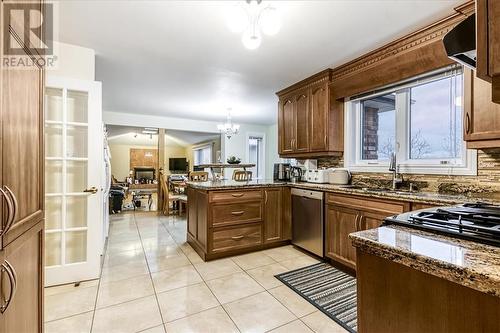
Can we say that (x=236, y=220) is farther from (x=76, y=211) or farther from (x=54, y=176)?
(x=54, y=176)

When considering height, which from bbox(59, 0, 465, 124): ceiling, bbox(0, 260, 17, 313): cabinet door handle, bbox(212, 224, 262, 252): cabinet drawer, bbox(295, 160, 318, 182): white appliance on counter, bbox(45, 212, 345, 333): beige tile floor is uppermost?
bbox(59, 0, 465, 124): ceiling

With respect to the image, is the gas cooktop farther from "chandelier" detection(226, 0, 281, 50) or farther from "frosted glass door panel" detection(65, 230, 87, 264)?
"frosted glass door panel" detection(65, 230, 87, 264)

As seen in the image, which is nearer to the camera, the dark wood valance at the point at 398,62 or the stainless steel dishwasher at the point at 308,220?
the dark wood valance at the point at 398,62

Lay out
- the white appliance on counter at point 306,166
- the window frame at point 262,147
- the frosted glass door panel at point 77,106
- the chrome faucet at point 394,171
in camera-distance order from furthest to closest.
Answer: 1. the window frame at point 262,147
2. the white appliance on counter at point 306,166
3. the chrome faucet at point 394,171
4. the frosted glass door panel at point 77,106

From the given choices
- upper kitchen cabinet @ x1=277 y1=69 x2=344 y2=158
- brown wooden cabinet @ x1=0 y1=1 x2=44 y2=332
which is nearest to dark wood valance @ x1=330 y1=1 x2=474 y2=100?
upper kitchen cabinet @ x1=277 y1=69 x2=344 y2=158

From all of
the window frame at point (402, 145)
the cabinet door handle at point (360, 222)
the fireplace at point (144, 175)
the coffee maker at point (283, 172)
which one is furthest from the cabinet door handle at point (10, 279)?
the fireplace at point (144, 175)

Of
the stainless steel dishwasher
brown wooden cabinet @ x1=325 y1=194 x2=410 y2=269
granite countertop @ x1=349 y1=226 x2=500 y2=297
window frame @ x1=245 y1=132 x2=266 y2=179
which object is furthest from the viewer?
window frame @ x1=245 y1=132 x2=266 y2=179

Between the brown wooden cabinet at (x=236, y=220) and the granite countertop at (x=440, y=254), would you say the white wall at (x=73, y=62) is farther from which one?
the granite countertop at (x=440, y=254)

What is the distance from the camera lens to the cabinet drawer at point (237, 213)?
287cm

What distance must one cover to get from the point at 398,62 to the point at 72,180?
341cm

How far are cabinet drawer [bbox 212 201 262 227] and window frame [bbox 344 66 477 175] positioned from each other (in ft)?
4.46

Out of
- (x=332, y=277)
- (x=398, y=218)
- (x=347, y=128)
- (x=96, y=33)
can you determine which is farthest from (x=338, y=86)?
(x=96, y=33)

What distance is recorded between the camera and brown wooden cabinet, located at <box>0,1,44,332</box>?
806 mm

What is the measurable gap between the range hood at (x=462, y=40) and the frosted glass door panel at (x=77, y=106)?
2804 mm
